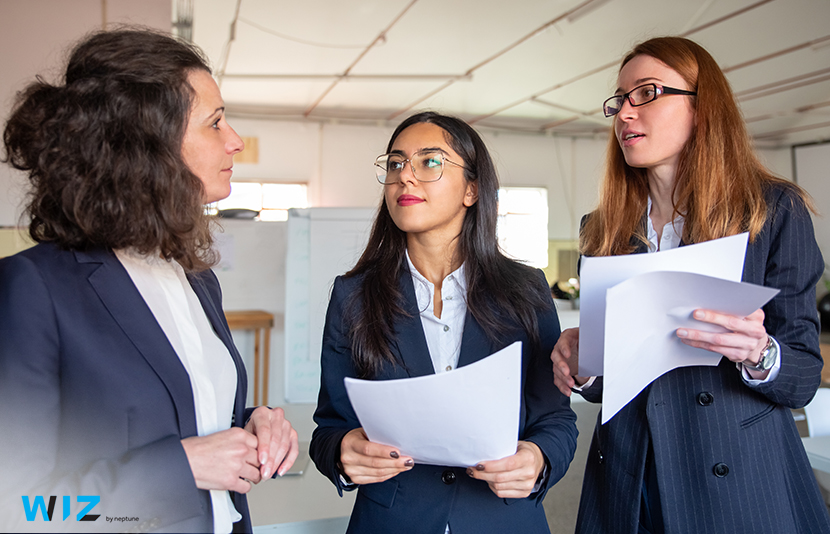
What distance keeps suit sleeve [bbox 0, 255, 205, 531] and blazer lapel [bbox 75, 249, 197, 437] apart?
0.07 metres

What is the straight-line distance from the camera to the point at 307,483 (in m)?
1.84

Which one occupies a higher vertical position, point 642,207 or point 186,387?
point 642,207

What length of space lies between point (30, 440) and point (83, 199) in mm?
375

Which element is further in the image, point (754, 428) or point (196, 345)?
point (754, 428)

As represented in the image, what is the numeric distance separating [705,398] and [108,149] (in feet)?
4.22

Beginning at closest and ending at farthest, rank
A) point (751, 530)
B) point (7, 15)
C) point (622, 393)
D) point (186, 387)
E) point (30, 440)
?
point (30, 440) < point (186, 387) < point (622, 393) < point (751, 530) < point (7, 15)

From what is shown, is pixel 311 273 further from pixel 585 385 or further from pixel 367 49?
pixel 367 49

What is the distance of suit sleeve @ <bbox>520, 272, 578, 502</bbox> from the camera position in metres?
1.23

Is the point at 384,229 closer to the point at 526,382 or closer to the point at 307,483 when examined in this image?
the point at 526,382

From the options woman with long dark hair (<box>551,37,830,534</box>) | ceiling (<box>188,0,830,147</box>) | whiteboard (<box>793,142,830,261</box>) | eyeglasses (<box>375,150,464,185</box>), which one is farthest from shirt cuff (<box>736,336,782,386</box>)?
whiteboard (<box>793,142,830,261</box>)

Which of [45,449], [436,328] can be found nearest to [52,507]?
[45,449]

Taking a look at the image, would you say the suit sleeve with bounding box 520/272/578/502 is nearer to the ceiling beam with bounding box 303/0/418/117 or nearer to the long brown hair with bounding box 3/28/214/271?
the long brown hair with bounding box 3/28/214/271

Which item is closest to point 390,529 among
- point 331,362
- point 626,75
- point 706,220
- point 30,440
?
point 331,362

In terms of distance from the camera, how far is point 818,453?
2.08 metres
